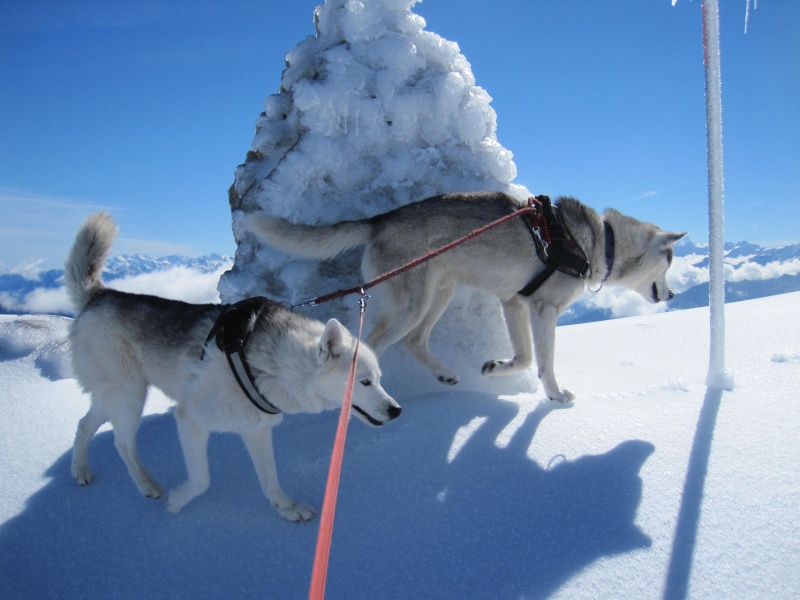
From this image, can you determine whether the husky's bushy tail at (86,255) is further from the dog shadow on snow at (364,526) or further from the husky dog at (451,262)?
the dog shadow on snow at (364,526)

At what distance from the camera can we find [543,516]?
245 cm

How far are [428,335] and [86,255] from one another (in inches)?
119

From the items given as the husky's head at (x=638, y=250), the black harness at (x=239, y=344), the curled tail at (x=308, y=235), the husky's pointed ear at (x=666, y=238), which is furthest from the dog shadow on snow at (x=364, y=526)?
the husky's pointed ear at (x=666, y=238)

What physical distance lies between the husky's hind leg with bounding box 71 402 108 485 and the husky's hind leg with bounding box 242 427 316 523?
129cm

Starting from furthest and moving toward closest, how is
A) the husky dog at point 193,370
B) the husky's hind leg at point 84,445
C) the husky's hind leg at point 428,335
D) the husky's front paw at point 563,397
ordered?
the husky's hind leg at point 428,335 < the husky's front paw at point 563,397 < the husky's hind leg at point 84,445 < the husky dog at point 193,370

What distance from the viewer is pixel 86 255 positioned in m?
3.36

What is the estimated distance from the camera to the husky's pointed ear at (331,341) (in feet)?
8.06

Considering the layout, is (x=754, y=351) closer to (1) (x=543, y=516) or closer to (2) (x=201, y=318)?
(1) (x=543, y=516)

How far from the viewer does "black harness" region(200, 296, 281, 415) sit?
2.62 m

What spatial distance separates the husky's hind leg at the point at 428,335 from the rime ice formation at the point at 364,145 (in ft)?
2.57

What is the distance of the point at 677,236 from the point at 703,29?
186 centimetres

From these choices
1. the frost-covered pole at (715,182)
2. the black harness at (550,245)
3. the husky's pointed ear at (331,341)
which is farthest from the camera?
the black harness at (550,245)

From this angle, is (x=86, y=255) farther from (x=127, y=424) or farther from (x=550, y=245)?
(x=550, y=245)

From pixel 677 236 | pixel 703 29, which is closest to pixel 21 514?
pixel 677 236
